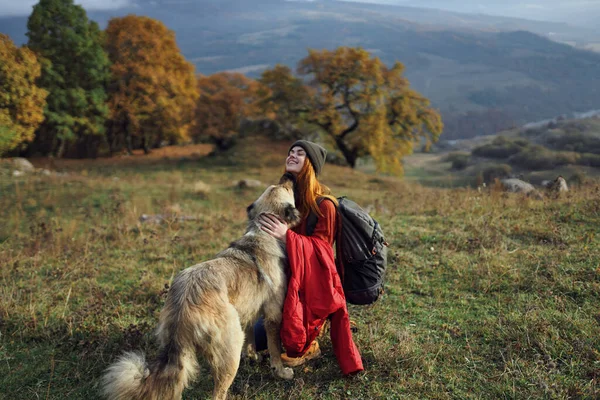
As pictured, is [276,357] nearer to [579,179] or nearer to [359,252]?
[359,252]

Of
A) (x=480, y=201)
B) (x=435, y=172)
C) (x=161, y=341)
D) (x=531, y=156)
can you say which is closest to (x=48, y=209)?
(x=161, y=341)

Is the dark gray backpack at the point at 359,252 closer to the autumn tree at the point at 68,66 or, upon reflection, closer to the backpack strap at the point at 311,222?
the backpack strap at the point at 311,222

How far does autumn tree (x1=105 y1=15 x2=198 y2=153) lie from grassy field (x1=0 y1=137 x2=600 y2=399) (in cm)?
2408

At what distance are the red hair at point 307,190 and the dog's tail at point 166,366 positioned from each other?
153cm

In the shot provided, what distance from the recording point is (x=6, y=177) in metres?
16.9

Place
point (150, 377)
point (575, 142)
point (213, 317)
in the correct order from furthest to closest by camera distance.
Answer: point (575, 142) < point (213, 317) < point (150, 377)

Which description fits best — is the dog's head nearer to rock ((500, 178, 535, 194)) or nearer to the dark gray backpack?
the dark gray backpack

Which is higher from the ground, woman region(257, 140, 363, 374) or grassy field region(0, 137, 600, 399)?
woman region(257, 140, 363, 374)

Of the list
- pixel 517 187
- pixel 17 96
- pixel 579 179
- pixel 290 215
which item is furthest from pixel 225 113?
pixel 290 215

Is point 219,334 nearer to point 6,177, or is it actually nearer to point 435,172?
point 6,177

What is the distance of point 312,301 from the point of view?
3607mm

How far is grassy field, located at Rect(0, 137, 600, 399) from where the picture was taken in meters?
3.69

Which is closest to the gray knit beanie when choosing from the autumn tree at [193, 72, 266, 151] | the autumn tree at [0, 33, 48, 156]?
the autumn tree at [0, 33, 48, 156]

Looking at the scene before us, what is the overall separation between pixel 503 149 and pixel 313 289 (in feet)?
233
